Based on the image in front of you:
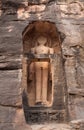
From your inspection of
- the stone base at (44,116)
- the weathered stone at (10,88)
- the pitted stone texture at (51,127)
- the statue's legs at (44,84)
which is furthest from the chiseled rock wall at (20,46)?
the statue's legs at (44,84)

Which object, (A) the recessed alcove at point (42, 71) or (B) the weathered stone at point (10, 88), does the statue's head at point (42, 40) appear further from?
(B) the weathered stone at point (10, 88)

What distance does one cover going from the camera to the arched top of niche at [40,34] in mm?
10439

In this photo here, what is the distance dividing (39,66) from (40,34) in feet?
3.90

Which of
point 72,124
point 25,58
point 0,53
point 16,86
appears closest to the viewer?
point 72,124

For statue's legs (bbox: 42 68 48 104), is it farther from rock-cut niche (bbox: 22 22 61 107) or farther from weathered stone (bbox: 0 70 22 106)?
weathered stone (bbox: 0 70 22 106)

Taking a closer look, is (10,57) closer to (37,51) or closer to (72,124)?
(37,51)

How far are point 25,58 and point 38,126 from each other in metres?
2.39

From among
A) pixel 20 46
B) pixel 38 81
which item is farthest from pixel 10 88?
pixel 38 81

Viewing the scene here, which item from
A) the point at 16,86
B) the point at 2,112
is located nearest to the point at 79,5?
the point at 16,86

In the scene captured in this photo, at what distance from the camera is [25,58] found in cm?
1025

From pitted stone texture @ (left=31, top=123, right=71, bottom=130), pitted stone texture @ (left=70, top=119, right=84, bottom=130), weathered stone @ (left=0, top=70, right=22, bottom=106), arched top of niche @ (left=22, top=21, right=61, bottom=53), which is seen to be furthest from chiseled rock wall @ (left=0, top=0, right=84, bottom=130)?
pitted stone texture @ (left=70, top=119, right=84, bottom=130)

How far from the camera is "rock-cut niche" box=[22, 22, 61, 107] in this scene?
10164mm

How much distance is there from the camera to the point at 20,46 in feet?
31.6

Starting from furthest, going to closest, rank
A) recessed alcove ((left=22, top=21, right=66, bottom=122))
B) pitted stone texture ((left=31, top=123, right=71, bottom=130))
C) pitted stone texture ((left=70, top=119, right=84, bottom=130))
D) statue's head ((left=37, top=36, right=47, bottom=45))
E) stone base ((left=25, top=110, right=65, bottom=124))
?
statue's head ((left=37, top=36, right=47, bottom=45)) → recessed alcove ((left=22, top=21, right=66, bottom=122)) → stone base ((left=25, top=110, right=65, bottom=124)) → pitted stone texture ((left=31, top=123, right=71, bottom=130)) → pitted stone texture ((left=70, top=119, right=84, bottom=130))
